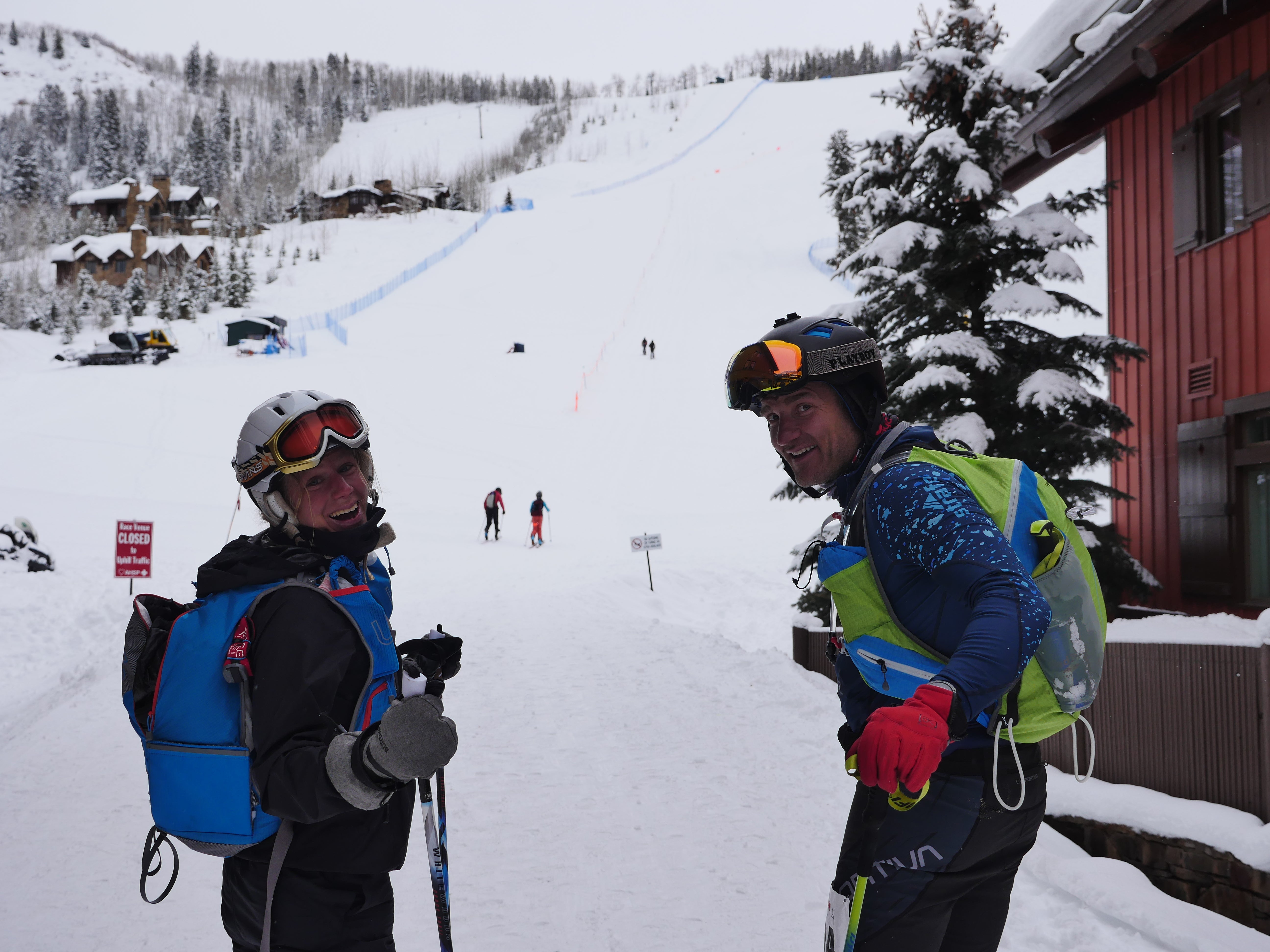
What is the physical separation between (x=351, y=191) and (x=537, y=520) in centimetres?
7915

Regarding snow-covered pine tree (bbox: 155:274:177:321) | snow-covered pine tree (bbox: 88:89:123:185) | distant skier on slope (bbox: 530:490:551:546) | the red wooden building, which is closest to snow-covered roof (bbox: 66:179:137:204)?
snow-covered pine tree (bbox: 88:89:123:185)

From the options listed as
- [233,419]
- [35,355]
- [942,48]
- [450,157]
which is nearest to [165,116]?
[450,157]

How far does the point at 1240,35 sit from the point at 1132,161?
2.39m

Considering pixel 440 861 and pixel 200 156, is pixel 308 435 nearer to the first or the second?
pixel 440 861

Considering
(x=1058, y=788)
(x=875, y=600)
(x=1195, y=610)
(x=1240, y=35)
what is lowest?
(x=1058, y=788)

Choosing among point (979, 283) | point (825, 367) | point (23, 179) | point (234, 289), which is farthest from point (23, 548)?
point (23, 179)

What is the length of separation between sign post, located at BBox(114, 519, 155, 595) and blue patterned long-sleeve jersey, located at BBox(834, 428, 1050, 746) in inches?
481

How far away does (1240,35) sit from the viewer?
7.98 meters

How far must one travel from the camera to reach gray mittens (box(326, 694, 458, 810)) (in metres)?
1.77

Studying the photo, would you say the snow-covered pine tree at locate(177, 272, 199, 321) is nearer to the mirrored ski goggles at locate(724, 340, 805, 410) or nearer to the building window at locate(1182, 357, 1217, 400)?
the building window at locate(1182, 357, 1217, 400)

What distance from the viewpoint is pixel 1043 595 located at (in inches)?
72.6

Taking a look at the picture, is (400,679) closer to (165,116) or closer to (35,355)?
(35,355)

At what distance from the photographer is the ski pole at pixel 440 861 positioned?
247 cm

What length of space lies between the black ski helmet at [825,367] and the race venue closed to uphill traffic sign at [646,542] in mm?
12816
